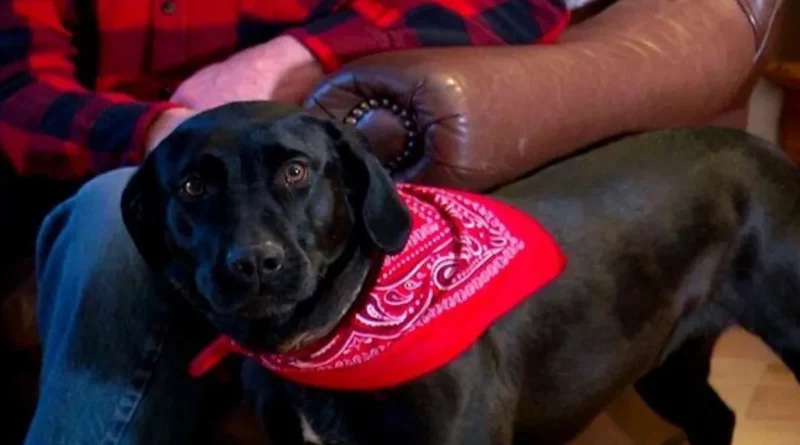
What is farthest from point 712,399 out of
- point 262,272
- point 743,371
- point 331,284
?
point 262,272

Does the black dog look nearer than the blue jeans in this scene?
Yes

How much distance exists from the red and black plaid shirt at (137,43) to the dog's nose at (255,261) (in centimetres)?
44

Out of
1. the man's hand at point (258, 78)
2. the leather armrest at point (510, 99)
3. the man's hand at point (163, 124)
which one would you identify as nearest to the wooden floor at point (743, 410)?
the leather armrest at point (510, 99)

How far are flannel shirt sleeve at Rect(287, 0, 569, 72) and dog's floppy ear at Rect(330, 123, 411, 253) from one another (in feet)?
1.50

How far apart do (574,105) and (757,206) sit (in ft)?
0.83

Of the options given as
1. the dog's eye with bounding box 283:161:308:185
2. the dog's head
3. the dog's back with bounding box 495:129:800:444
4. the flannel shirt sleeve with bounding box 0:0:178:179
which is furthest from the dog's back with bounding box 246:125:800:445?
the flannel shirt sleeve with bounding box 0:0:178:179

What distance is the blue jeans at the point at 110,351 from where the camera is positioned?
45.1 inches

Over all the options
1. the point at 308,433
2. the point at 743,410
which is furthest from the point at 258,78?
the point at 743,410

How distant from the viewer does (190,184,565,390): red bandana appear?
111 centimetres

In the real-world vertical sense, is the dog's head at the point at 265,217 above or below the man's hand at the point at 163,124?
above

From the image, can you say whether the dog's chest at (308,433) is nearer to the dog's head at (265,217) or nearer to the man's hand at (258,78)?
the dog's head at (265,217)

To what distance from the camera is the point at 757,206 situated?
1360mm

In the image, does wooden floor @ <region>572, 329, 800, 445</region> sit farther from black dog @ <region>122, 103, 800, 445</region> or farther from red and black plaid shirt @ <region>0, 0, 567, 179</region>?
red and black plaid shirt @ <region>0, 0, 567, 179</region>

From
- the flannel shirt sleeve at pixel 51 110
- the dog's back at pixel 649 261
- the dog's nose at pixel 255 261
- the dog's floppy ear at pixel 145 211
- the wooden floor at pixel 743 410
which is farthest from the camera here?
the wooden floor at pixel 743 410
